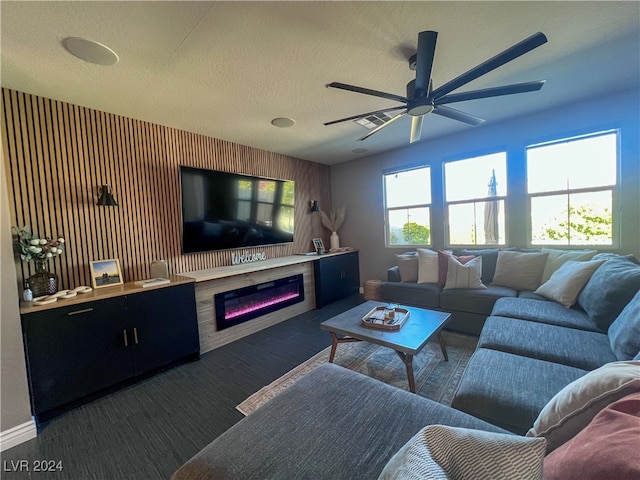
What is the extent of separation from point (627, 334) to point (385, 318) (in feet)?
4.55

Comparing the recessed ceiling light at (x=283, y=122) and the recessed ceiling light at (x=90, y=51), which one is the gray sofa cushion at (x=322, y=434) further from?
the recessed ceiling light at (x=283, y=122)

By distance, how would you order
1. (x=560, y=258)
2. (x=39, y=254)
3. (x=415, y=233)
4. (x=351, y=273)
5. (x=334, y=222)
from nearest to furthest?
(x=39, y=254), (x=560, y=258), (x=415, y=233), (x=351, y=273), (x=334, y=222)

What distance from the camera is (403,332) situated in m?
1.96

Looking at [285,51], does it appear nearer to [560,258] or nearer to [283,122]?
[283,122]

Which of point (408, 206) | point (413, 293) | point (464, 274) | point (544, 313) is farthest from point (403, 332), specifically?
point (408, 206)

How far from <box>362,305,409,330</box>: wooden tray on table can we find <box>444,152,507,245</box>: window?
214 cm

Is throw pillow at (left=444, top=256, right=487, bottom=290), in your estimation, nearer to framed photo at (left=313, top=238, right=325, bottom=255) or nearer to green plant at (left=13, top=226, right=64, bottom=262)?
framed photo at (left=313, top=238, right=325, bottom=255)

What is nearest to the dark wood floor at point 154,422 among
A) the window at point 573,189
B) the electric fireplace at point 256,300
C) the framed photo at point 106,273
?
the electric fireplace at point 256,300

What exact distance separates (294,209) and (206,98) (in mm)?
2232

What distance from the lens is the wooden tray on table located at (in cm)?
202

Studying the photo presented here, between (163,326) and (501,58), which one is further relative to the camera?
(163,326)

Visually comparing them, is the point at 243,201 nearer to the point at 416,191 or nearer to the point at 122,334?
the point at 122,334

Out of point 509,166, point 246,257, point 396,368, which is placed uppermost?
point 509,166

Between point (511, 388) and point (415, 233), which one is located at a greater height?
point (415, 233)
